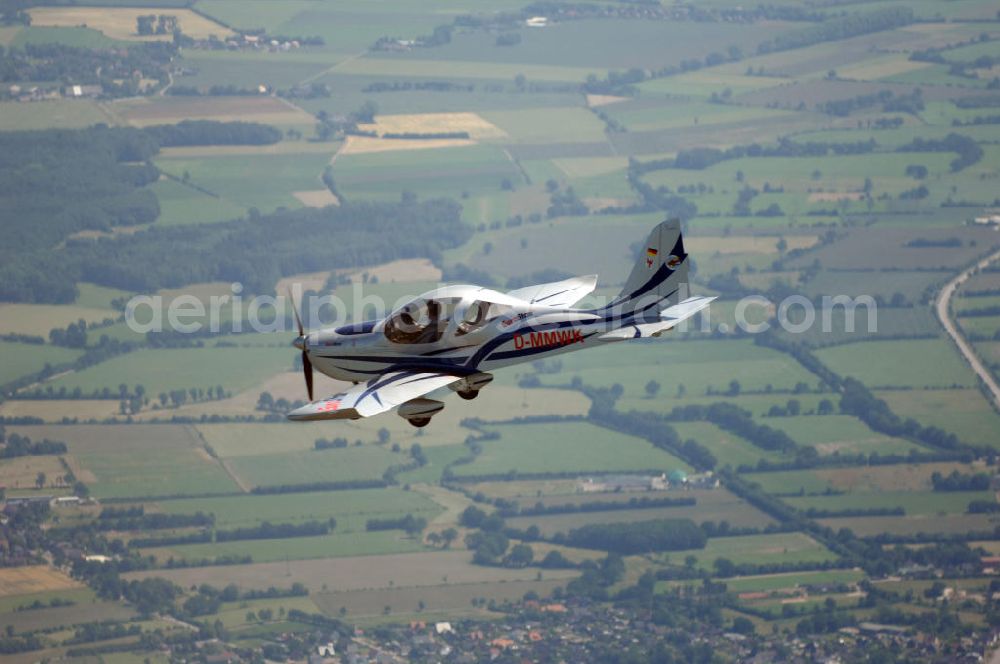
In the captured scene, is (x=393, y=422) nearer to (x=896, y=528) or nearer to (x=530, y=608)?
(x=530, y=608)

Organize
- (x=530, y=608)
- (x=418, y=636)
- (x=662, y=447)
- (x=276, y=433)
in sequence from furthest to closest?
(x=662, y=447)
(x=276, y=433)
(x=530, y=608)
(x=418, y=636)

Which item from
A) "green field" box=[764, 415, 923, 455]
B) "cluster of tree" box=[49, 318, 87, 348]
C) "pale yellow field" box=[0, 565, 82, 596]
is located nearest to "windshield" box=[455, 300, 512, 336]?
"pale yellow field" box=[0, 565, 82, 596]

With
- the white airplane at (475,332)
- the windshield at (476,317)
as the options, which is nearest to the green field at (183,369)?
the white airplane at (475,332)

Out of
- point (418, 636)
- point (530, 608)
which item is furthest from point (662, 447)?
point (418, 636)

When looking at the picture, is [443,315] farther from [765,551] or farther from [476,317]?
[765,551]

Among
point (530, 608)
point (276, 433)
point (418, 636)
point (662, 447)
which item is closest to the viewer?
point (418, 636)

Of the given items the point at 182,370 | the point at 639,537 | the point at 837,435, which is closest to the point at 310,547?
the point at 639,537

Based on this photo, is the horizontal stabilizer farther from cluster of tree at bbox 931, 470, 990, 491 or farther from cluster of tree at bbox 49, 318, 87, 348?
cluster of tree at bbox 49, 318, 87, 348
